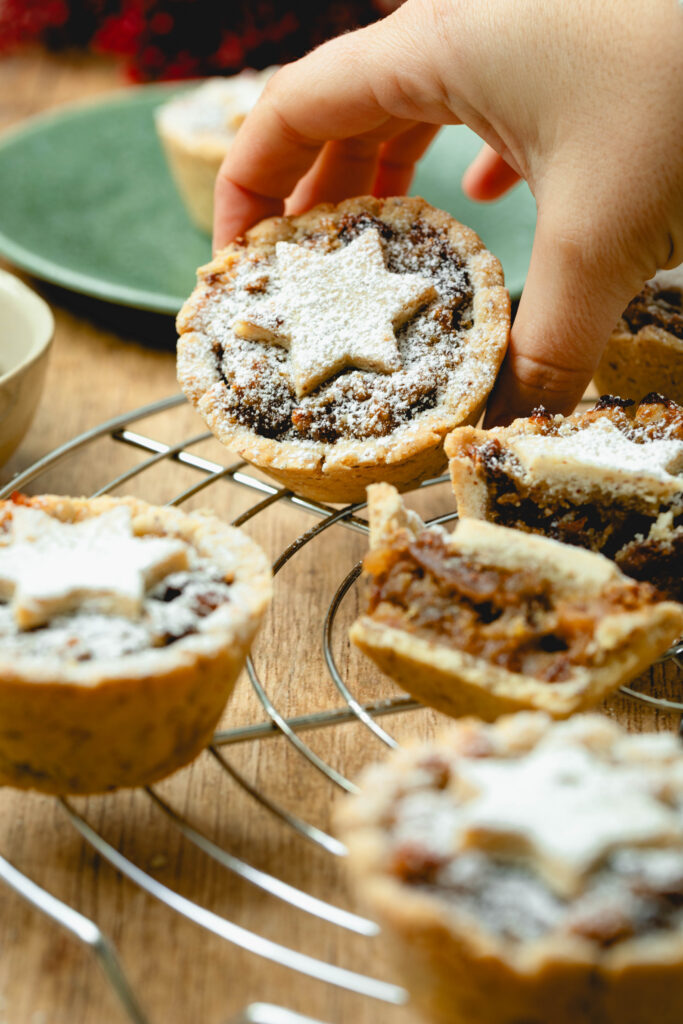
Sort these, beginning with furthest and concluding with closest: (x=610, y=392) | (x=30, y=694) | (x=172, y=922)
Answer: (x=610, y=392), (x=172, y=922), (x=30, y=694)

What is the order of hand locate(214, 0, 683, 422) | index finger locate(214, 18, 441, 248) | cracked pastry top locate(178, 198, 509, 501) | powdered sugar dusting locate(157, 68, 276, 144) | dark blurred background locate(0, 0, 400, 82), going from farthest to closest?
dark blurred background locate(0, 0, 400, 82) < powdered sugar dusting locate(157, 68, 276, 144) < index finger locate(214, 18, 441, 248) < cracked pastry top locate(178, 198, 509, 501) < hand locate(214, 0, 683, 422)

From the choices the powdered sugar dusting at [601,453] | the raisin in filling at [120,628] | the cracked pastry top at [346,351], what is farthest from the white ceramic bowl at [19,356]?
the powdered sugar dusting at [601,453]

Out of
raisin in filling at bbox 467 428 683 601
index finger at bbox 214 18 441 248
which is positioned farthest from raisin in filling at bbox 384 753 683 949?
index finger at bbox 214 18 441 248

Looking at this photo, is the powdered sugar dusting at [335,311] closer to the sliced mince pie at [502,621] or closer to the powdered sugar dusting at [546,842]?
the sliced mince pie at [502,621]

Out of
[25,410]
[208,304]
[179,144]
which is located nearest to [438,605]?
[208,304]

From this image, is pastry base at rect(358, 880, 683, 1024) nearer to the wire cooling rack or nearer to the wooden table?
the wire cooling rack

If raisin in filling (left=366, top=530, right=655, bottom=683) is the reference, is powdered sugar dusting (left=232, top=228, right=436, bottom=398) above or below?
above

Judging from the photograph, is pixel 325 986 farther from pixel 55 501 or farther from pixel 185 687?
pixel 55 501
